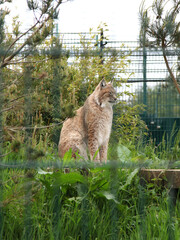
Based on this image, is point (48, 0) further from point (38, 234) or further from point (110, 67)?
point (110, 67)

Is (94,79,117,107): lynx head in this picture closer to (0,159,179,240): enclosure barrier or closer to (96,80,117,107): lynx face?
(96,80,117,107): lynx face

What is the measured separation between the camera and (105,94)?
4320 millimetres

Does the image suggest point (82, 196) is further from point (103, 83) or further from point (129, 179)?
point (103, 83)

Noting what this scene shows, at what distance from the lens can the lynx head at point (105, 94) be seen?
170 inches

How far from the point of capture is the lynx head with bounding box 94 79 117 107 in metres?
4.32

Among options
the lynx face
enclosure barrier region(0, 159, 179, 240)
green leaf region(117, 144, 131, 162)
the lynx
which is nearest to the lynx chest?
the lynx

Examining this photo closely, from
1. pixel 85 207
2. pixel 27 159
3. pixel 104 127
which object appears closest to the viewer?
pixel 27 159

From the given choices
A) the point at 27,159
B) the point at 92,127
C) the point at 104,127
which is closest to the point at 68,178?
the point at 27,159

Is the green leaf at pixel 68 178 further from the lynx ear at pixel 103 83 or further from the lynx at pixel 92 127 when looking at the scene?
the lynx ear at pixel 103 83

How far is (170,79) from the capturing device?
267 cm

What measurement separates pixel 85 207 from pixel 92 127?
182cm

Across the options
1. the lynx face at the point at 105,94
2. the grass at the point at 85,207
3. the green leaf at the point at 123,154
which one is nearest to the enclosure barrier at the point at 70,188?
the grass at the point at 85,207

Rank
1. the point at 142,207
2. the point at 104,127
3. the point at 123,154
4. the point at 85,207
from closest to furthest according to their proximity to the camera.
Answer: the point at 85,207
the point at 142,207
the point at 123,154
the point at 104,127

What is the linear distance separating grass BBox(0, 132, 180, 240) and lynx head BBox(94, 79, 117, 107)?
5.67 feet
